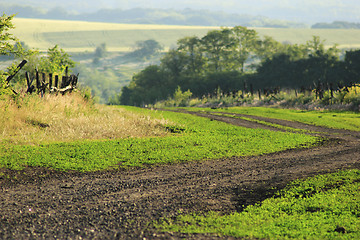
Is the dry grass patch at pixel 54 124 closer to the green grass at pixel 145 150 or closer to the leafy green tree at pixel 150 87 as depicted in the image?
the green grass at pixel 145 150

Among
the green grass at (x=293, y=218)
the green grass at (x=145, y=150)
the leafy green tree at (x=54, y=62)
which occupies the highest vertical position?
the leafy green tree at (x=54, y=62)

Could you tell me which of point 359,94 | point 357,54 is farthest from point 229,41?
point 359,94

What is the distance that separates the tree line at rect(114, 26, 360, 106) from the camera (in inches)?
2097

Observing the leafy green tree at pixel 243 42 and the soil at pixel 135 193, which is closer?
the soil at pixel 135 193

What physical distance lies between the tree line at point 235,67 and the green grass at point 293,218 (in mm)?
36090

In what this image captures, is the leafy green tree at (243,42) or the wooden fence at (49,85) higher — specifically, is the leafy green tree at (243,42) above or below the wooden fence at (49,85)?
above

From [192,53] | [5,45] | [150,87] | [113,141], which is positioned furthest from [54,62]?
[192,53]

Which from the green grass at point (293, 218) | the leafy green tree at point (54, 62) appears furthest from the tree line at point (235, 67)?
the green grass at point (293, 218)

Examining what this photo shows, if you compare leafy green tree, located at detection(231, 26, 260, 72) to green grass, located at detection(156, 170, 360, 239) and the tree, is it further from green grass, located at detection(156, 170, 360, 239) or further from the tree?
green grass, located at detection(156, 170, 360, 239)

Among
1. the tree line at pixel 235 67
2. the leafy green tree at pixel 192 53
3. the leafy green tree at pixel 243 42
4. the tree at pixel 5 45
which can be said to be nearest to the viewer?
the tree at pixel 5 45

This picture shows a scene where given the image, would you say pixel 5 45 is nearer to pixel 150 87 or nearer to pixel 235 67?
pixel 150 87

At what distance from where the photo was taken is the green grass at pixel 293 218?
579 cm

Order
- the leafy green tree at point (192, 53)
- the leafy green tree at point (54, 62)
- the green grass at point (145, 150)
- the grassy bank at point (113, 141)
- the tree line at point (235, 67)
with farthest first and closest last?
the leafy green tree at point (192, 53), the tree line at point (235, 67), the leafy green tree at point (54, 62), the grassy bank at point (113, 141), the green grass at point (145, 150)

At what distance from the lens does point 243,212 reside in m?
6.68
